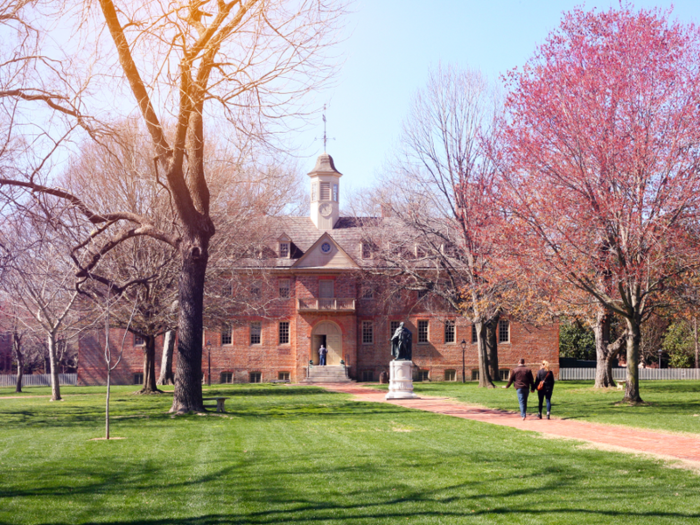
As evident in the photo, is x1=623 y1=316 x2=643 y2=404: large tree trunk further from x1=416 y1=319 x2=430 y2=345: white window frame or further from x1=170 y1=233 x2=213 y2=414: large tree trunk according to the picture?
x1=416 y1=319 x2=430 y2=345: white window frame

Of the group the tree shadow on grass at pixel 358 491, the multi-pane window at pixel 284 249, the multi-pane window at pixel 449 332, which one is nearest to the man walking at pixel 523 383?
the tree shadow on grass at pixel 358 491

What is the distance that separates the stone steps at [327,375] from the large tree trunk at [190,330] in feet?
81.1

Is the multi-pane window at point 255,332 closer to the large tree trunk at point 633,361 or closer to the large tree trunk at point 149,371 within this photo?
the large tree trunk at point 149,371

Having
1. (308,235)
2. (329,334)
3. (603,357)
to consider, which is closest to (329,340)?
(329,334)

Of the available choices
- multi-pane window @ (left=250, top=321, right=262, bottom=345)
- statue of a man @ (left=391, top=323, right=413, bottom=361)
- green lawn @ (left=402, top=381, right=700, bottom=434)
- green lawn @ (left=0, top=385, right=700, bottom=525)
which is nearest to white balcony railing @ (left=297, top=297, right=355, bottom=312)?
multi-pane window @ (left=250, top=321, right=262, bottom=345)

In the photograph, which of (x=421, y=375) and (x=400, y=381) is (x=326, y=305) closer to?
(x=421, y=375)

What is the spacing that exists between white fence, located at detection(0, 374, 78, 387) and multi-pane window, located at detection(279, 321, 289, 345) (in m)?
14.6

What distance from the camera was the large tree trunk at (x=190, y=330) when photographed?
1761cm

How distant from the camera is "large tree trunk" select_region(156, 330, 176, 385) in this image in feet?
109

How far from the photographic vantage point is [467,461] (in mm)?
10297

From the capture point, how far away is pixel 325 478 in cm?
895

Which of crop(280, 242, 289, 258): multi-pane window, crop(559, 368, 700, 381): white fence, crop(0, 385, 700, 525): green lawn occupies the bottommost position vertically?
crop(559, 368, 700, 381): white fence

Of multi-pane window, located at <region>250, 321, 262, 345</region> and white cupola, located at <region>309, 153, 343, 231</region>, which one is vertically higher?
white cupola, located at <region>309, 153, 343, 231</region>

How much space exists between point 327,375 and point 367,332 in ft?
14.5
